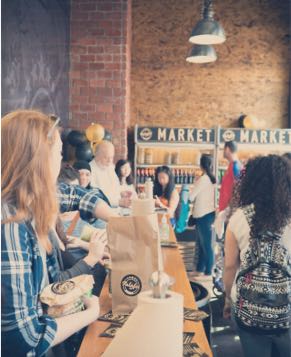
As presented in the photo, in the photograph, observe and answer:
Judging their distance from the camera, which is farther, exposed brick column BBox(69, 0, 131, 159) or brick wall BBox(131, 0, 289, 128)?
brick wall BBox(131, 0, 289, 128)

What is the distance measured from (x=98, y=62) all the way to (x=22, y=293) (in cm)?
506

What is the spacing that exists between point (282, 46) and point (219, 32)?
3064 mm

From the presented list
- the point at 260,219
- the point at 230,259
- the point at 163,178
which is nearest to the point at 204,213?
the point at 163,178

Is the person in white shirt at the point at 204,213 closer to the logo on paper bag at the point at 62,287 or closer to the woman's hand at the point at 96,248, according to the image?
the woman's hand at the point at 96,248

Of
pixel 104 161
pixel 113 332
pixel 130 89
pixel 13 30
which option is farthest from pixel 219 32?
pixel 113 332

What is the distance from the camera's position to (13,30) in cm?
303

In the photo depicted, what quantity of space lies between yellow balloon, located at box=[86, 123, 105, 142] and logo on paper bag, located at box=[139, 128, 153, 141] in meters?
1.13

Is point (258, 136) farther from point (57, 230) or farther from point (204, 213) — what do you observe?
point (57, 230)

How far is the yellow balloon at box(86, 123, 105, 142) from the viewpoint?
5273 millimetres

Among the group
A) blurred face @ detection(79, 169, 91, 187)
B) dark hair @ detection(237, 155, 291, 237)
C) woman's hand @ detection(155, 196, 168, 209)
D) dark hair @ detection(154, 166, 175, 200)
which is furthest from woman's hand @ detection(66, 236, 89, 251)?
dark hair @ detection(154, 166, 175, 200)

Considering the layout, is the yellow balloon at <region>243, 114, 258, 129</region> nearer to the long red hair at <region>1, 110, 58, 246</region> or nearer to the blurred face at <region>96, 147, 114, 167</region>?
the blurred face at <region>96, 147, 114, 167</region>

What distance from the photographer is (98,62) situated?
569 cm

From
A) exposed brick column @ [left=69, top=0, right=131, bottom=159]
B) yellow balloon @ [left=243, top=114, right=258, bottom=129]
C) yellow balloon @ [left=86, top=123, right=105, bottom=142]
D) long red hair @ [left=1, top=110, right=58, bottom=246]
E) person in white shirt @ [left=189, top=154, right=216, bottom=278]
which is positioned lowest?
person in white shirt @ [left=189, top=154, right=216, bottom=278]

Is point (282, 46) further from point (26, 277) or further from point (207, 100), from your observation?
point (26, 277)
